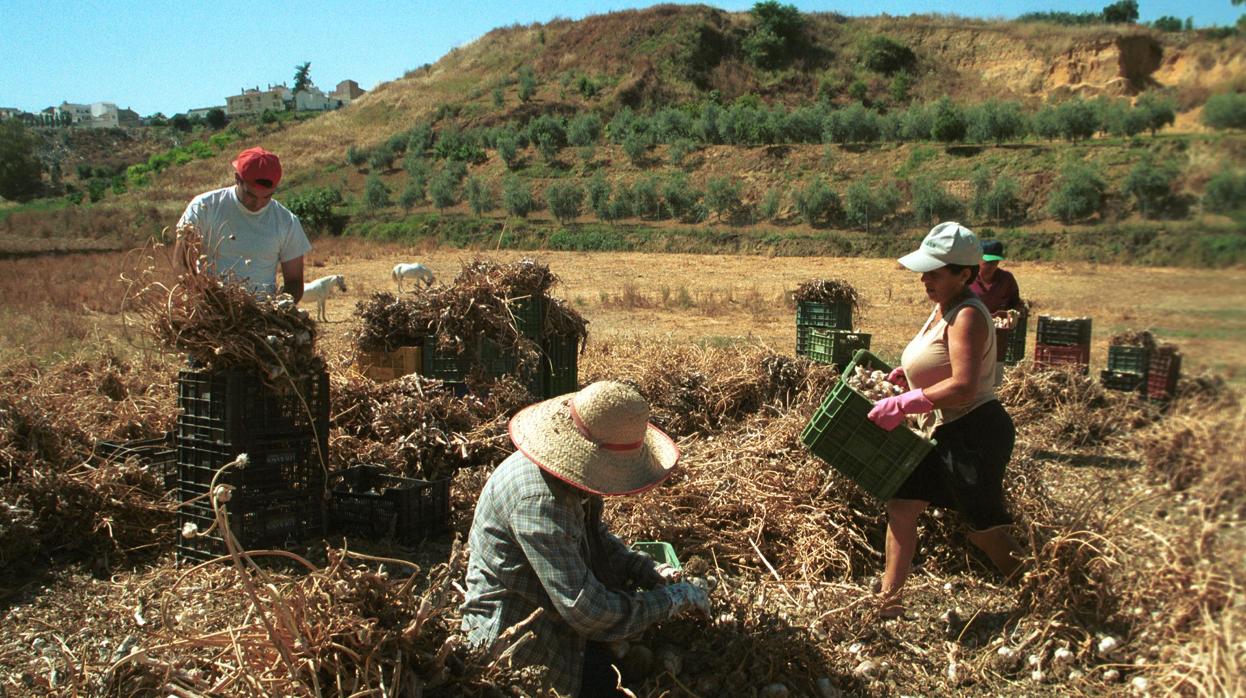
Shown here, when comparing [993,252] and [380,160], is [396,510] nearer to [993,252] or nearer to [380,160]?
[993,252]

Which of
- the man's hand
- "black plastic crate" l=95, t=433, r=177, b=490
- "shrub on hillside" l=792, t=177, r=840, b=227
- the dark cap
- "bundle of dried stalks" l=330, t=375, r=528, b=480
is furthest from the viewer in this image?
"shrub on hillside" l=792, t=177, r=840, b=227

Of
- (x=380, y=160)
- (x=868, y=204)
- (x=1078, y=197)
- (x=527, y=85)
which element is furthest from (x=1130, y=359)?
(x=527, y=85)

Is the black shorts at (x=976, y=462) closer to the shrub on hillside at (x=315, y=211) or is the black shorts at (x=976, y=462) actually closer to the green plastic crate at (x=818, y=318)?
the green plastic crate at (x=818, y=318)

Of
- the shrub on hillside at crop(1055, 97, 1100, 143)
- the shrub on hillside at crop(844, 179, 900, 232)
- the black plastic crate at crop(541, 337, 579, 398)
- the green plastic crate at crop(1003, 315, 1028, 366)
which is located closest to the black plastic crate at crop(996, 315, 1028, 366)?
the green plastic crate at crop(1003, 315, 1028, 366)

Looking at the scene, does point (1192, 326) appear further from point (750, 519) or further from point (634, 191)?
point (634, 191)

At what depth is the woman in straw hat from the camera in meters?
2.59

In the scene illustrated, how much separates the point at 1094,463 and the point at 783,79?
68.8m

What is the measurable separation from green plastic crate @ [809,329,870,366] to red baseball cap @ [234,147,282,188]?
4.70m

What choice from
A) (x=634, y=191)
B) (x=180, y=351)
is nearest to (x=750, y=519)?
(x=180, y=351)

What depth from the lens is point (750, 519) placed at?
15.5 feet

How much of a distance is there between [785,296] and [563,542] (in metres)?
16.4

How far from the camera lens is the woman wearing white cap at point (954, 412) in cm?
358

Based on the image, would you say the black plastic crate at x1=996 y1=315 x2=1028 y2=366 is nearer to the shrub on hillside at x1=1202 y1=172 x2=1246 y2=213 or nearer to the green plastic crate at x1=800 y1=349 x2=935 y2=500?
the green plastic crate at x1=800 y1=349 x2=935 y2=500

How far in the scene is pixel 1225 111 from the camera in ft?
7.91
